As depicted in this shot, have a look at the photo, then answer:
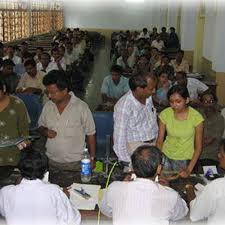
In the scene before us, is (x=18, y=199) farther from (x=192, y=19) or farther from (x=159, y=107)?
(x=192, y=19)

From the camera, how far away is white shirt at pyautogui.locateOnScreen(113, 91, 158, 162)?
9.45 ft

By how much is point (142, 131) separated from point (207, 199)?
1065 millimetres

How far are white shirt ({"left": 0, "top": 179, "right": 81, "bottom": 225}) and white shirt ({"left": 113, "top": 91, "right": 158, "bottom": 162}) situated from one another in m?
0.91

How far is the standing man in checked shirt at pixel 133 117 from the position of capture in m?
2.87

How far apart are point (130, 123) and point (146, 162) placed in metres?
1.01

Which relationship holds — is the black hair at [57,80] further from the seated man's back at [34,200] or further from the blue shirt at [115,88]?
the blue shirt at [115,88]

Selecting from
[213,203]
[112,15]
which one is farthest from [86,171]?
[112,15]

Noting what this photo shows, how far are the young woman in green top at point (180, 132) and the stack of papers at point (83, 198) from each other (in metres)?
0.70

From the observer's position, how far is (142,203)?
1902 millimetres

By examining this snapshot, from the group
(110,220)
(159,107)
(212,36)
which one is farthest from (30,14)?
(110,220)

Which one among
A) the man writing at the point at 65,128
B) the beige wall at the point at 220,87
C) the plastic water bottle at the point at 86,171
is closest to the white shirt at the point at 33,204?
the plastic water bottle at the point at 86,171

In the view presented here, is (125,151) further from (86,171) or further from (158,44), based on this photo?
(158,44)

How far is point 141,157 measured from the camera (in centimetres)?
198

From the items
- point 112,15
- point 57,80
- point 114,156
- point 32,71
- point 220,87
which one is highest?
point 112,15
